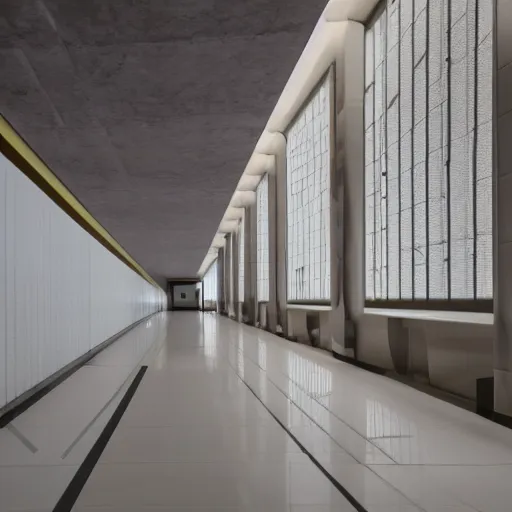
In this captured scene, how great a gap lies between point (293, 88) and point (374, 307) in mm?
4918

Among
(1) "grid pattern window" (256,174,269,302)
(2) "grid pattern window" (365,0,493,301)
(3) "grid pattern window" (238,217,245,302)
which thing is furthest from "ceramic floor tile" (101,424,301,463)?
(3) "grid pattern window" (238,217,245,302)

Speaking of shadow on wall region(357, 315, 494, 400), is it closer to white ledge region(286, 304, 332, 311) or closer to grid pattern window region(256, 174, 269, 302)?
white ledge region(286, 304, 332, 311)

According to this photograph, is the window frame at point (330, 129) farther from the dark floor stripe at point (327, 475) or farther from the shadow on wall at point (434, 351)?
the dark floor stripe at point (327, 475)

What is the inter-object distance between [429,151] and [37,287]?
4.46m

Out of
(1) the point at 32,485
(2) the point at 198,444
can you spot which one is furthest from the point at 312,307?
(1) the point at 32,485

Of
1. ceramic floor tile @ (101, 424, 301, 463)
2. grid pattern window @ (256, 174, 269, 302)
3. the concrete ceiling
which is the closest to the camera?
ceramic floor tile @ (101, 424, 301, 463)

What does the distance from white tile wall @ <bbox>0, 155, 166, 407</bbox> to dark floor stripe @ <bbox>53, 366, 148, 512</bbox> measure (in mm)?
894

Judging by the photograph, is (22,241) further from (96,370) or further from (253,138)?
(253,138)

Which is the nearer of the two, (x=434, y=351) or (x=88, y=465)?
(x=88, y=465)

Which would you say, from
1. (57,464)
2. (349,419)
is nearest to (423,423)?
(349,419)

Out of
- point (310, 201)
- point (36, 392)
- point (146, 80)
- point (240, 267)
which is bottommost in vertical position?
point (36, 392)

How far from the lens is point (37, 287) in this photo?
586 centimetres

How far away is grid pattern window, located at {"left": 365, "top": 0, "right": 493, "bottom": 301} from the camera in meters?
5.63

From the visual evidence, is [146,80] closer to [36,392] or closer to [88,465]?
[36,392]
